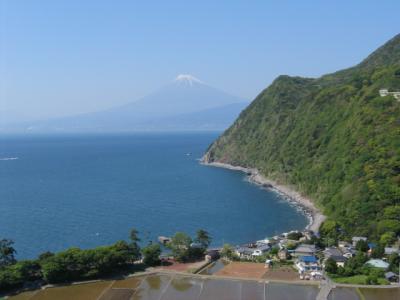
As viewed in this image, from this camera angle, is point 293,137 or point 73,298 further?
point 293,137

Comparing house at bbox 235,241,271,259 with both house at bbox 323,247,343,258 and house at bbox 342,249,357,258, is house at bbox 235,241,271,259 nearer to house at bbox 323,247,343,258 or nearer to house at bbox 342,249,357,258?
house at bbox 323,247,343,258

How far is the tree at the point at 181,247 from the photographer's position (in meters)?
36.4

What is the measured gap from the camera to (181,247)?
120ft

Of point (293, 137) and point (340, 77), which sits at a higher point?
point (340, 77)

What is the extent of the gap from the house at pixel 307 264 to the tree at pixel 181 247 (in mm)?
8394

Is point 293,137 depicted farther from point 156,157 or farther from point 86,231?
point 156,157

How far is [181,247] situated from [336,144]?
3320 cm

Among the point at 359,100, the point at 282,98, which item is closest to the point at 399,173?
the point at 359,100

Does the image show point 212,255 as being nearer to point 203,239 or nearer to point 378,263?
point 203,239

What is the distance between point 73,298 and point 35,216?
26.2 metres

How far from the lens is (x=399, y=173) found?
45.6m

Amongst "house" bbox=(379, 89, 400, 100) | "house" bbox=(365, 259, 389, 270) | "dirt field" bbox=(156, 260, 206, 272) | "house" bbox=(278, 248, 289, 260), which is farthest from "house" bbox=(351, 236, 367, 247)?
"house" bbox=(379, 89, 400, 100)

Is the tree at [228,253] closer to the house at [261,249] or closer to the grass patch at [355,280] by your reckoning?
the house at [261,249]

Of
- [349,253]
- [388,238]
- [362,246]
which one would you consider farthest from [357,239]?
[349,253]
